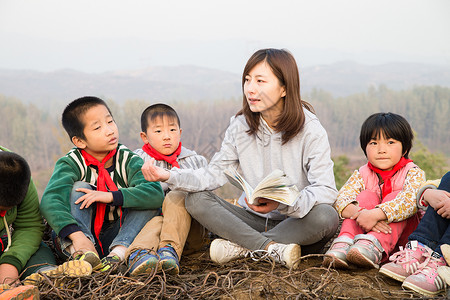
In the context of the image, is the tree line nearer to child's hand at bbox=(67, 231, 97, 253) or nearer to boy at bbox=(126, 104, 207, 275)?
boy at bbox=(126, 104, 207, 275)

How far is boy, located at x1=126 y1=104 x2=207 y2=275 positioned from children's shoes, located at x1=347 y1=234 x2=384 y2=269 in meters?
1.02

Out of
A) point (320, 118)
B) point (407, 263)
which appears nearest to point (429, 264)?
point (407, 263)

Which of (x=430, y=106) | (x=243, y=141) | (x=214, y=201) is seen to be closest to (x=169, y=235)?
(x=214, y=201)

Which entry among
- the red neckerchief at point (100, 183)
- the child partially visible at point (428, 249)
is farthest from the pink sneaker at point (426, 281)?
the red neckerchief at point (100, 183)

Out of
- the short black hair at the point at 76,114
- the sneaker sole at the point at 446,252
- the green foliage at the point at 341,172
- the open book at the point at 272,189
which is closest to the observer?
the sneaker sole at the point at 446,252

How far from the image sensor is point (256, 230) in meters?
3.11

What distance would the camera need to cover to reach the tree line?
6.09 metres

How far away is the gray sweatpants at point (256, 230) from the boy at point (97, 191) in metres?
0.36

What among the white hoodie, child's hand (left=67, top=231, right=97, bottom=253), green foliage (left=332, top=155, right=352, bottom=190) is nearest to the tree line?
green foliage (left=332, top=155, right=352, bottom=190)

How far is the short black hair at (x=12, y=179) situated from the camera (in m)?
2.67

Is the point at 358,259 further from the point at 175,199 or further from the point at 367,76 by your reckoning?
the point at 367,76

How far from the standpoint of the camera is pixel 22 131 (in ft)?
22.4

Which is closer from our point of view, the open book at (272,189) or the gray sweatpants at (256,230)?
the open book at (272,189)

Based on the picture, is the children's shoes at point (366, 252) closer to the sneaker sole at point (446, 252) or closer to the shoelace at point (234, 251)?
the sneaker sole at point (446, 252)
